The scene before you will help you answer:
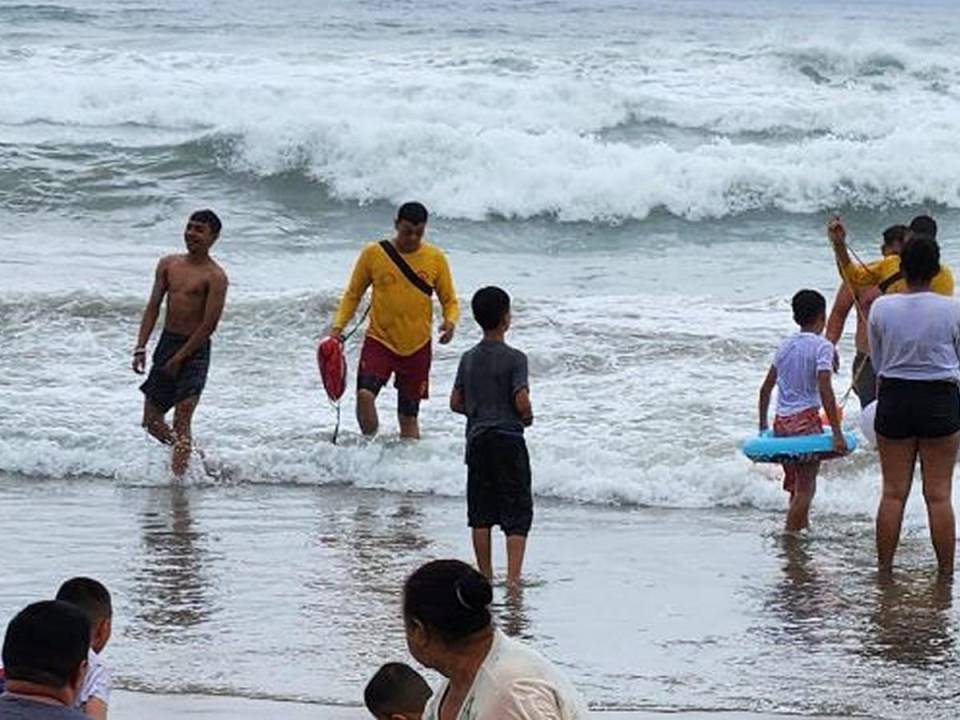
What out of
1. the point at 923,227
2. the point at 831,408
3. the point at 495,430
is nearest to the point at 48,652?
the point at 495,430

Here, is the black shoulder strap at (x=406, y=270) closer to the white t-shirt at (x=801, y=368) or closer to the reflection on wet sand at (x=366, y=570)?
the reflection on wet sand at (x=366, y=570)

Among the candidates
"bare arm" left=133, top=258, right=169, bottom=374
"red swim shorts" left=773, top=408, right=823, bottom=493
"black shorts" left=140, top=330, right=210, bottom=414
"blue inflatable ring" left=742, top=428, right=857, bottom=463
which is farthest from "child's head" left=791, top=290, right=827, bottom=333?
"bare arm" left=133, top=258, right=169, bottom=374

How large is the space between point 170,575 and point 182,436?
113 inches

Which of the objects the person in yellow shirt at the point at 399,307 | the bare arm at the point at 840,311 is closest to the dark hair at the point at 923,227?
the bare arm at the point at 840,311

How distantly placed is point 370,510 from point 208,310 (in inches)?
57.3

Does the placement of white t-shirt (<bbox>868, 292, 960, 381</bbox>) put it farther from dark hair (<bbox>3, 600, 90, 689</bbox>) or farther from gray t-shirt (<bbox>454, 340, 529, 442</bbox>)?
dark hair (<bbox>3, 600, 90, 689</bbox>)

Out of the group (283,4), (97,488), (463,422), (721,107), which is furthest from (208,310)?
(283,4)

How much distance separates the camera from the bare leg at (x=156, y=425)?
12.7 metres

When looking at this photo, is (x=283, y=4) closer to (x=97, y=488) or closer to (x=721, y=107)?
(x=721, y=107)

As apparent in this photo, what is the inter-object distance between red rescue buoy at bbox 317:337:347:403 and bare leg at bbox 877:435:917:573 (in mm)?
3833

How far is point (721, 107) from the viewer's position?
2977cm

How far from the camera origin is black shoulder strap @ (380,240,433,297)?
42.2 ft

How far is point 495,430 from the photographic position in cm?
959

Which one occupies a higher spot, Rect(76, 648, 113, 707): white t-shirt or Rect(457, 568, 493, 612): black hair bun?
Rect(457, 568, 493, 612): black hair bun
